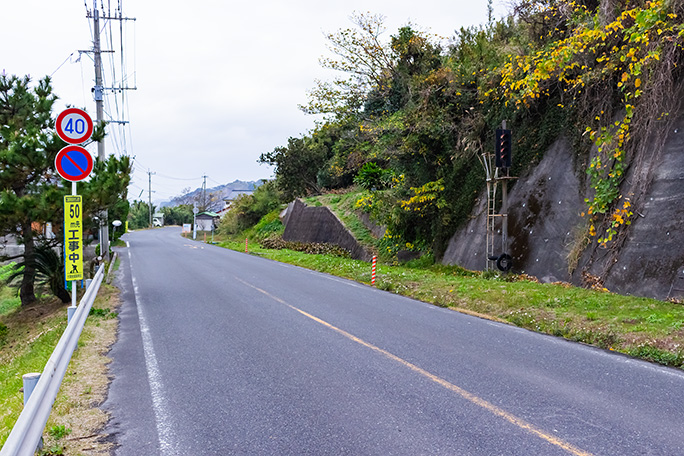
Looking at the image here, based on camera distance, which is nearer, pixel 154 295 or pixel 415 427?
pixel 415 427

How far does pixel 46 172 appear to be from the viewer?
13750 mm

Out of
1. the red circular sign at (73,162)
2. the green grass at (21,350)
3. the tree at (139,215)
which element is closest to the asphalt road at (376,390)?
the green grass at (21,350)

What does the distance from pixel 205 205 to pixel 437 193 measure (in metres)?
97.2

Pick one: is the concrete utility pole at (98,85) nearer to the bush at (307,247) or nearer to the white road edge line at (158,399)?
the bush at (307,247)

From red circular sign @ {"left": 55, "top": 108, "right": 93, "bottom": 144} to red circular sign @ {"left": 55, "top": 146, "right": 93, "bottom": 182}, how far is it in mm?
202

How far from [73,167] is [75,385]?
4264 mm

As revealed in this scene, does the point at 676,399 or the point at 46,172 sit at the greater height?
the point at 46,172

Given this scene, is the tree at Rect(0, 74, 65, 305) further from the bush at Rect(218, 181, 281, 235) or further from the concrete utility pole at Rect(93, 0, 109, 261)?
the bush at Rect(218, 181, 281, 235)

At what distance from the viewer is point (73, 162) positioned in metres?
8.48

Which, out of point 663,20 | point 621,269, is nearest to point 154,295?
point 621,269

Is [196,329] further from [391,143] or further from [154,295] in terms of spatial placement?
[391,143]

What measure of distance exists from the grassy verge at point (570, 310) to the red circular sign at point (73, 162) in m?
8.05

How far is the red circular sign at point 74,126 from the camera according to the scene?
27.6 feet

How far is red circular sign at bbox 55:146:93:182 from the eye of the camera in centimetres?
831
